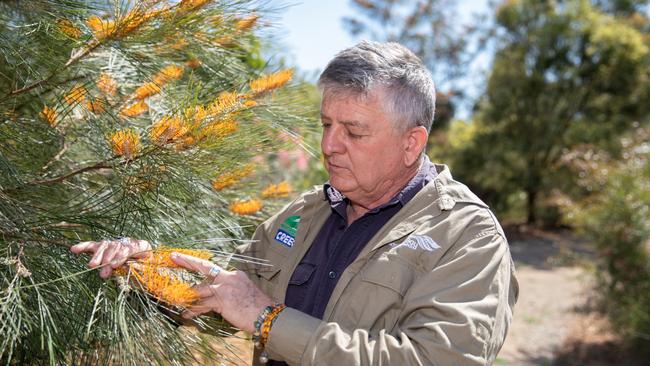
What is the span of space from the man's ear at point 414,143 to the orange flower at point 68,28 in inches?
36.5

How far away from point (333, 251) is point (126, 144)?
665mm

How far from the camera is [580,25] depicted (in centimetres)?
1308

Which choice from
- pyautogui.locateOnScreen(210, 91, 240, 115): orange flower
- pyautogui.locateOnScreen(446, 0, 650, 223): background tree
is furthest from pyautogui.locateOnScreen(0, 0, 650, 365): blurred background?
pyautogui.locateOnScreen(446, 0, 650, 223): background tree

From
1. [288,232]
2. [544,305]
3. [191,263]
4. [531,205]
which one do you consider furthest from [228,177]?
[531,205]

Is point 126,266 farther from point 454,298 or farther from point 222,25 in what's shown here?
point 222,25

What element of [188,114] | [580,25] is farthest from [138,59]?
[580,25]

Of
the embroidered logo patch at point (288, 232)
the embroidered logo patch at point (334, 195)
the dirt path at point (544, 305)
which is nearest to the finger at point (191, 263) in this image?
the embroidered logo patch at point (288, 232)

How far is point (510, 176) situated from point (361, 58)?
12896 mm

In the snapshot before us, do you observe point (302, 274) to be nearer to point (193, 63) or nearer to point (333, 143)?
point (333, 143)

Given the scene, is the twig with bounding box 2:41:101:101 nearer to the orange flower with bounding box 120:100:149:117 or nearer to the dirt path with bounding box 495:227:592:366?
the orange flower with bounding box 120:100:149:117

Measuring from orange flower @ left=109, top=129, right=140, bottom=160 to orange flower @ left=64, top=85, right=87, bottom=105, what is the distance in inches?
13.4

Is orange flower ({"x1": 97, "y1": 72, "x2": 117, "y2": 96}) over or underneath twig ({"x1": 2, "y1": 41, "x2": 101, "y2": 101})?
underneath

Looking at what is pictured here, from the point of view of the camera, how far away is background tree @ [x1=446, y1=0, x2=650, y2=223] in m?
13.0

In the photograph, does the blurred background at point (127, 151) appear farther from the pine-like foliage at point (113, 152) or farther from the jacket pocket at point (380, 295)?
the jacket pocket at point (380, 295)
